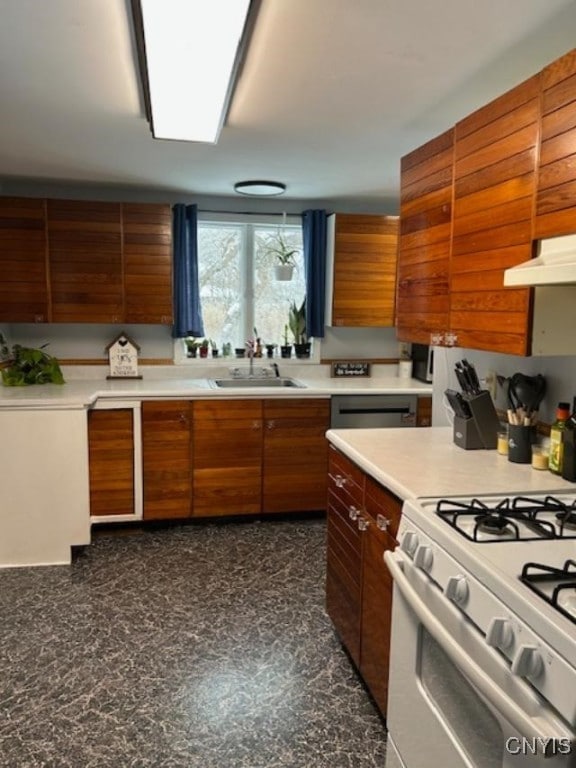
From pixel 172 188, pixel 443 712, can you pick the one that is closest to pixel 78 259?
pixel 172 188

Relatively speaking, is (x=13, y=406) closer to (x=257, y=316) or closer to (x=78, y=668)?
(x=78, y=668)

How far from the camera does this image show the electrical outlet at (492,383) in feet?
7.74

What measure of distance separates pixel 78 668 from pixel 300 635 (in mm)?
933

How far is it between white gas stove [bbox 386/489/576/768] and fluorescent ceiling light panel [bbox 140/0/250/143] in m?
1.44

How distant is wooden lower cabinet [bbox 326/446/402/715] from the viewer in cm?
182

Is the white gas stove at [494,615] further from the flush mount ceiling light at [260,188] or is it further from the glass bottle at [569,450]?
the flush mount ceiling light at [260,188]

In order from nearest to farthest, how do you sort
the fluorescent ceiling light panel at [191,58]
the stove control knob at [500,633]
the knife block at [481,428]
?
the stove control knob at [500,633], the fluorescent ceiling light panel at [191,58], the knife block at [481,428]

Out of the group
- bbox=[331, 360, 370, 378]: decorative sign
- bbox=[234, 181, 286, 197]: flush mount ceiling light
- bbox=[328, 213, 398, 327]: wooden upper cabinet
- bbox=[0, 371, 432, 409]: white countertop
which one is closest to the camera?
bbox=[0, 371, 432, 409]: white countertop

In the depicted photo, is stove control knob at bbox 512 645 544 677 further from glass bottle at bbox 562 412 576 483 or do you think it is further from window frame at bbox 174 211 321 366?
window frame at bbox 174 211 321 366

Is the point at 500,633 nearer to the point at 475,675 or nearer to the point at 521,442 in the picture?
the point at 475,675

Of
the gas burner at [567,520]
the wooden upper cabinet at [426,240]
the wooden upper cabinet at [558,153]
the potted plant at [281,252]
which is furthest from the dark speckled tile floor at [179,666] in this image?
the potted plant at [281,252]

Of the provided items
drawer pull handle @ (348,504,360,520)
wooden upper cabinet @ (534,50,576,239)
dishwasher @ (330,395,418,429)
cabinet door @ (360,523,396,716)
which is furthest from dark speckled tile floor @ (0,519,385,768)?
wooden upper cabinet @ (534,50,576,239)

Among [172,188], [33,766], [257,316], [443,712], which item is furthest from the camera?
[257,316]

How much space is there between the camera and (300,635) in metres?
2.51
